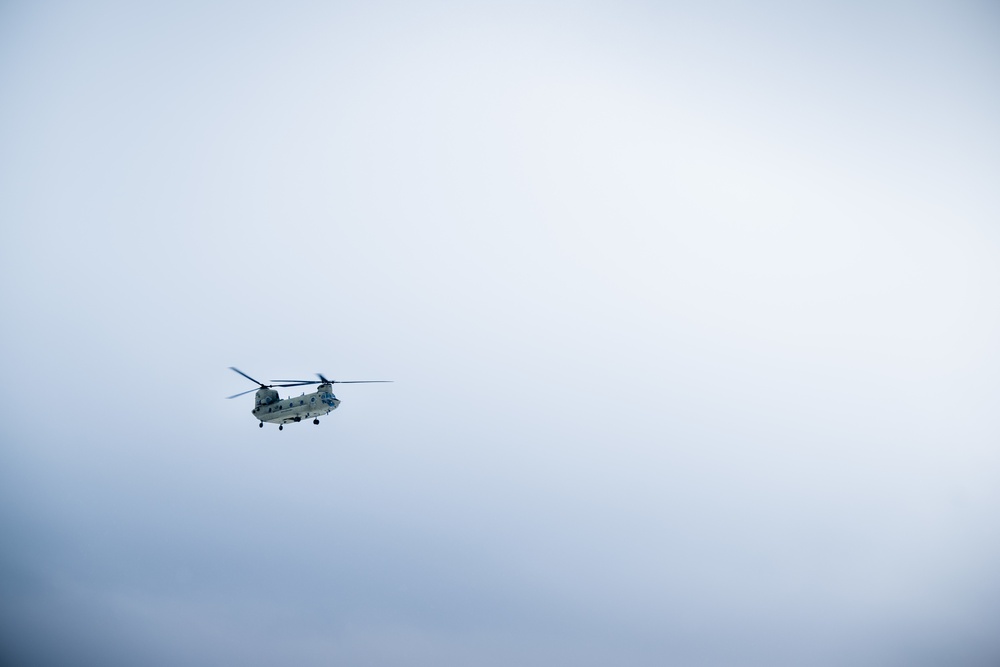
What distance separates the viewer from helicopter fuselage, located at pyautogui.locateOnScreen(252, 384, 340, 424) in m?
93.8

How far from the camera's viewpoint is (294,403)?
9519 centimetres

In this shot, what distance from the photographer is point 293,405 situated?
95.2 meters

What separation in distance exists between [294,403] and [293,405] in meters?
0.31

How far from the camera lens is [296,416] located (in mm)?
95562

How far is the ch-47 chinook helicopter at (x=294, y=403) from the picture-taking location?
307 feet

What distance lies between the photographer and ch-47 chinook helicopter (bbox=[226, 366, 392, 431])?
307 ft

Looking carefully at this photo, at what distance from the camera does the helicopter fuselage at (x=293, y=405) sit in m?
93.8
